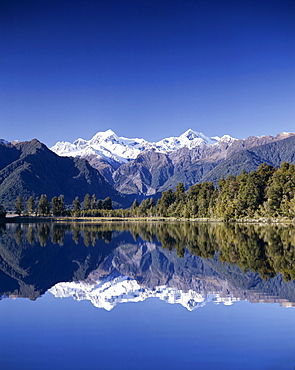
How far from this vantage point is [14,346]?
35.7 ft

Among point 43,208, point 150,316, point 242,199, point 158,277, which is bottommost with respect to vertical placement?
point 158,277

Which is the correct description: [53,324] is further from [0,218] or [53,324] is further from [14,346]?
[0,218]

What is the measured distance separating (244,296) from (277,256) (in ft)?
38.7

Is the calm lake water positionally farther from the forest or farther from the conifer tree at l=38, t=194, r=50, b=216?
the conifer tree at l=38, t=194, r=50, b=216

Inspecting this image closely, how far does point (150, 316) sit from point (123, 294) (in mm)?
4113

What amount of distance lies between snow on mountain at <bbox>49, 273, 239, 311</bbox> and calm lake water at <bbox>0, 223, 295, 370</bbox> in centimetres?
5

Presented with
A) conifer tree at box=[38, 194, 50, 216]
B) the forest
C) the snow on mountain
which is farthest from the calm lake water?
conifer tree at box=[38, 194, 50, 216]

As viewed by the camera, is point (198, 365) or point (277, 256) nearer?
point (198, 365)

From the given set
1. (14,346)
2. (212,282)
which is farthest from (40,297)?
(212,282)

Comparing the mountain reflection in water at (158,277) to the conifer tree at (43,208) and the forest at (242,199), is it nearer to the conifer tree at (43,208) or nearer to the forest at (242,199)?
the forest at (242,199)

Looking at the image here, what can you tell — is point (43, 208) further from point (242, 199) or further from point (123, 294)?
point (123, 294)

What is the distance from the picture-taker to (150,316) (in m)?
14.0

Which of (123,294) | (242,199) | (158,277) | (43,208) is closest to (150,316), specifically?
(123,294)

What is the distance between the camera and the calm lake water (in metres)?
10.0
